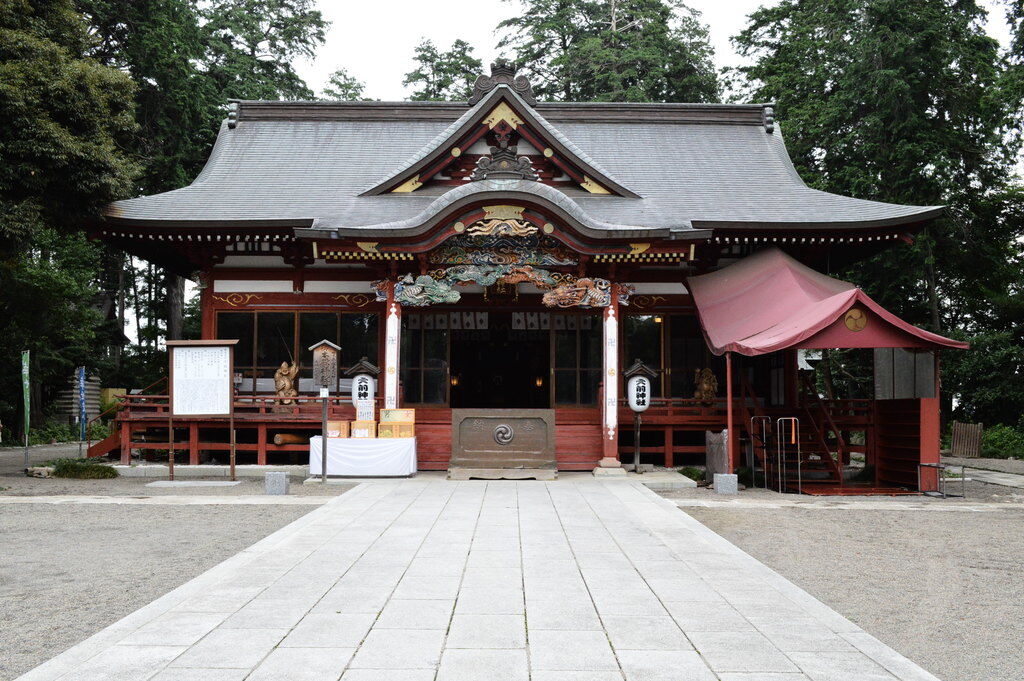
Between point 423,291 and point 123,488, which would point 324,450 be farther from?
point 423,291

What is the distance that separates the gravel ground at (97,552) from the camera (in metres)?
5.13

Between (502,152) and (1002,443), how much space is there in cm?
1511

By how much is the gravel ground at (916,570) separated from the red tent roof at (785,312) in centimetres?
254

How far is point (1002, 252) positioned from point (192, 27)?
26591 mm

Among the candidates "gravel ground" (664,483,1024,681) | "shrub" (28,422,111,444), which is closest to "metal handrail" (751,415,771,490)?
"gravel ground" (664,483,1024,681)

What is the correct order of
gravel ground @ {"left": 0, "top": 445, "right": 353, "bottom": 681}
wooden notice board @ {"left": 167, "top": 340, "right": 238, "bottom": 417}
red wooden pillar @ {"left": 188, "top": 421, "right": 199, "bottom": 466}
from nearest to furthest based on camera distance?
gravel ground @ {"left": 0, "top": 445, "right": 353, "bottom": 681} → wooden notice board @ {"left": 167, "top": 340, "right": 238, "bottom": 417} → red wooden pillar @ {"left": 188, "top": 421, "right": 199, "bottom": 466}

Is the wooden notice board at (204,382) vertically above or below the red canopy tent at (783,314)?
below

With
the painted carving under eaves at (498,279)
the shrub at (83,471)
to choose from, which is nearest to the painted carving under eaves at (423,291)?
the painted carving under eaves at (498,279)

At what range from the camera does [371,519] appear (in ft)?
29.9

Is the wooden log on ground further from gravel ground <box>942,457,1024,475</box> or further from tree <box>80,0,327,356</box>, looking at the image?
gravel ground <box>942,457,1024,475</box>

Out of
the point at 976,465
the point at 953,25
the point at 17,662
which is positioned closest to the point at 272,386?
the point at 17,662

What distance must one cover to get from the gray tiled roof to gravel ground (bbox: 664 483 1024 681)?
5.89 m

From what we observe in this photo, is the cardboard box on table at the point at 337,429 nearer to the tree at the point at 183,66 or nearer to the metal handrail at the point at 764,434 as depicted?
the metal handrail at the point at 764,434

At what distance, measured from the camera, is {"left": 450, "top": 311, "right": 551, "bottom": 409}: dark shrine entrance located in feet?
68.8
